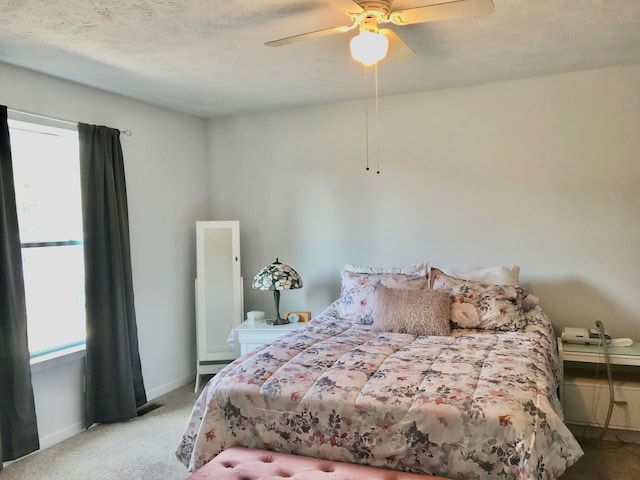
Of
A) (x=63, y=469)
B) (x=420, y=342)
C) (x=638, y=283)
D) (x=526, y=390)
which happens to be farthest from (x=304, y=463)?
(x=638, y=283)

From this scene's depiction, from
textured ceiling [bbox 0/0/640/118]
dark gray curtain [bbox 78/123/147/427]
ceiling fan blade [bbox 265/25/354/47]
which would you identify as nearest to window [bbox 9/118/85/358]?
dark gray curtain [bbox 78/123/147/427]

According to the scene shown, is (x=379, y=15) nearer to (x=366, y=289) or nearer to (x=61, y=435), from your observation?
(x=366, y=289)

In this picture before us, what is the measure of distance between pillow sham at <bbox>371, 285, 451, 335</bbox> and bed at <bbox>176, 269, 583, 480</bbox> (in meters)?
0.02

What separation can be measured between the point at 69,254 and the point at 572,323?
352cm

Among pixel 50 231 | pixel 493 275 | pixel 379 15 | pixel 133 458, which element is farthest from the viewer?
pixel 493 275

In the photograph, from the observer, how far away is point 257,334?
12.5 feet

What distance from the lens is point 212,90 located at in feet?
12.0

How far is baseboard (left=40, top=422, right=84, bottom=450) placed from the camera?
3137 millimetres

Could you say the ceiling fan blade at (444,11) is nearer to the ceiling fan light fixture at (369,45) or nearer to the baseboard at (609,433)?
the ceiling fan light fixture at (369,45)

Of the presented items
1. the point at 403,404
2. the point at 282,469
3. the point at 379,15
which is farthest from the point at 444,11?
the point at 282,469

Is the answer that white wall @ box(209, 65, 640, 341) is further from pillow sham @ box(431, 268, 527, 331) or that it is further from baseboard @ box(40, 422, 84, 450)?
baseboard @ box(40, 422, 84, 450)

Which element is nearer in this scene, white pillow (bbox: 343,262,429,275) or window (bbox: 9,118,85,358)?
window (bbox: 9,118,85,358)

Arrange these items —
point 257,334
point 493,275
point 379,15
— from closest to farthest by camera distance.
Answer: point 379,15 < point 493,275 < point 257,334

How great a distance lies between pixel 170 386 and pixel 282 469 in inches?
98.0
